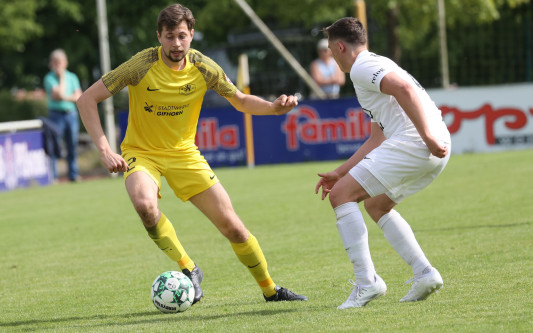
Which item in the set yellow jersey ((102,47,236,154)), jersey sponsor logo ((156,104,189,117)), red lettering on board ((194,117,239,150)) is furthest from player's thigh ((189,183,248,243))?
red lettering on board ((194,117,239,150))

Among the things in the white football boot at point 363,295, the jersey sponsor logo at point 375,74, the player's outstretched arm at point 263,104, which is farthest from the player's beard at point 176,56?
the white football boot at point 363,295

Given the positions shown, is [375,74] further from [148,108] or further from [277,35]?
[277,35]

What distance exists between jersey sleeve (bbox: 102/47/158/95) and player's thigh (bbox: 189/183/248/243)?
3.14 feet

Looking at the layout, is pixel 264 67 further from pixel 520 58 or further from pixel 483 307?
pixel 483 307

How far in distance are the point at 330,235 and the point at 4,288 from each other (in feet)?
11.4

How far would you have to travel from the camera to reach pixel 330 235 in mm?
9844

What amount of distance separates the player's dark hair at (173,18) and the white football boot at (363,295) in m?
2.17

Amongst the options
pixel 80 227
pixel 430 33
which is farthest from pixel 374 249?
pixel 430 33

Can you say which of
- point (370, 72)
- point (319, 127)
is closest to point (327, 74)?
point (319, 127)

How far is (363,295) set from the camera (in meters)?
5.99

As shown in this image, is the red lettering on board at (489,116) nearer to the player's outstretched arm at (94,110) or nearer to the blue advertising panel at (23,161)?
the blue advertising panel at (23,161)

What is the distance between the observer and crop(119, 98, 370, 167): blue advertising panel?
61.5 ft

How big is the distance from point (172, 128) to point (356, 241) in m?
1.73

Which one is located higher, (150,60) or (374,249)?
(150,60)
